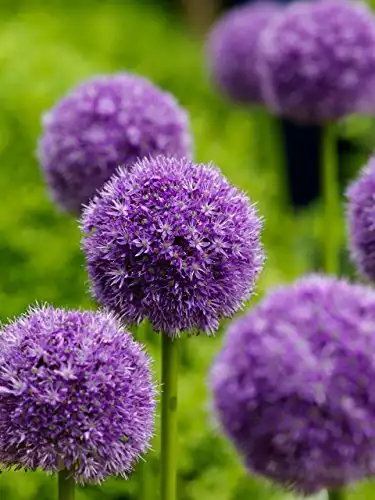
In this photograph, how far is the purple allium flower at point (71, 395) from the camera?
1.03m

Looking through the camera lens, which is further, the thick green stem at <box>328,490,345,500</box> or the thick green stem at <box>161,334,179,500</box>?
the thick green stem at <box>161,334,179,500</box>

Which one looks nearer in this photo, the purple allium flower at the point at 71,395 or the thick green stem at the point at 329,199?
the purple allium flower at the point at 71,395

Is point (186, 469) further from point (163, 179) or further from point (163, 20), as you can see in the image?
point (163, 20)

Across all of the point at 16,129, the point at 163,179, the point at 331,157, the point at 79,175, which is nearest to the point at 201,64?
the point at 16,129

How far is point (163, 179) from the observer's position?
115 centimetres

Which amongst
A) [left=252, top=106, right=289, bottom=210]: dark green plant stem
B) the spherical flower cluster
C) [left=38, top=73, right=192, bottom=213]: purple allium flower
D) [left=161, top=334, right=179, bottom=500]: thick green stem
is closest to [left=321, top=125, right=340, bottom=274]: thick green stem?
[left=38, top=73, right=192, bottom=213]: purple allium flower

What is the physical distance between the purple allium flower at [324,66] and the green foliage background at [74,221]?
1.31ft

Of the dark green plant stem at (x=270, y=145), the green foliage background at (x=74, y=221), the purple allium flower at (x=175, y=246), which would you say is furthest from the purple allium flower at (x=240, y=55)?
the purple allium flower at (x=175, y=246)

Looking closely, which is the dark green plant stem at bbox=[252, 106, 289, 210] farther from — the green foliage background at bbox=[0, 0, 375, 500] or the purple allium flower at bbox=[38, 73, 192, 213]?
the purple allium flower at bbox=[38, 73, 192, 213]

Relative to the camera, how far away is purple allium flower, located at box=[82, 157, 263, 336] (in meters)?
1.13

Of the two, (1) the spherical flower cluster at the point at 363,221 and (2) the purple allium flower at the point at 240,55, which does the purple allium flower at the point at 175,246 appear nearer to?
(1) the spherical flower cluster at the point at 363,221

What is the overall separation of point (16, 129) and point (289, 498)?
1.42 meters

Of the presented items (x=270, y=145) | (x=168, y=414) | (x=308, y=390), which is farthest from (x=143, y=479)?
(x=270, y=145)

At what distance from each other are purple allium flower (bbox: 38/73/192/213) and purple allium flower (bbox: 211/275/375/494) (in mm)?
721
